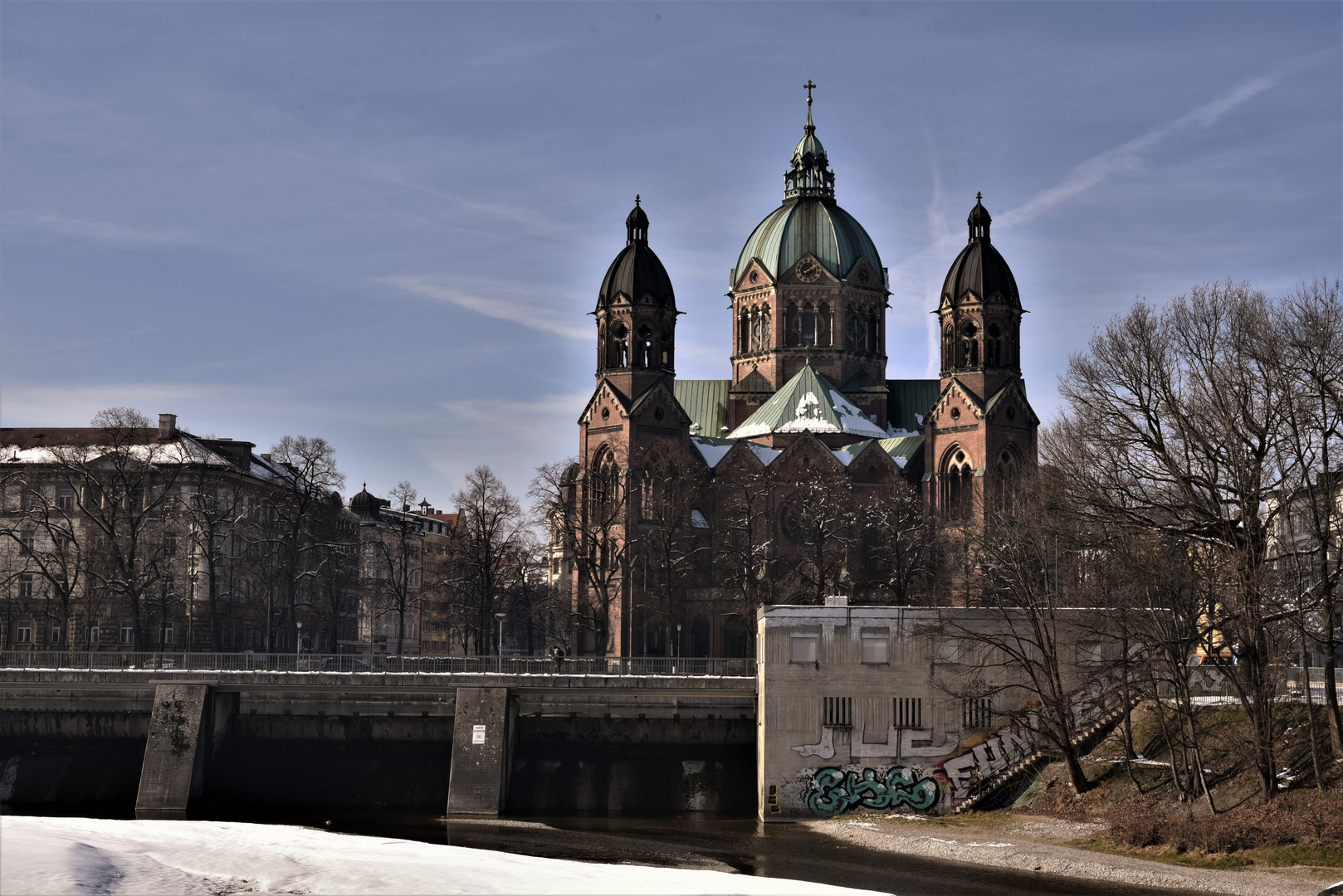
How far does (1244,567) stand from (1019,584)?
8.23 metres

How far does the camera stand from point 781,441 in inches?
4067

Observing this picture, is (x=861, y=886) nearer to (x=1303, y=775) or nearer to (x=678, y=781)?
(x=1303, y=775)

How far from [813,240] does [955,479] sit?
22747mm

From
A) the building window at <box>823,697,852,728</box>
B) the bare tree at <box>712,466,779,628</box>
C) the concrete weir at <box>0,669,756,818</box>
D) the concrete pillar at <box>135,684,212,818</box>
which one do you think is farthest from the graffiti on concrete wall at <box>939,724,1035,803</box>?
the concrete pillar at <box>135,684,212,818</box>

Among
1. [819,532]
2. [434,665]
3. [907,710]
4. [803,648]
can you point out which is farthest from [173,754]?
[819,532]

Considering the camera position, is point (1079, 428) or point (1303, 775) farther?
point (1079, 428)

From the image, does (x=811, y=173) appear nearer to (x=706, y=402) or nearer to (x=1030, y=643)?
(x=706, y=402)

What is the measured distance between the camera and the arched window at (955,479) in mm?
98250

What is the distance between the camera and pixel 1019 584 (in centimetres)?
5059

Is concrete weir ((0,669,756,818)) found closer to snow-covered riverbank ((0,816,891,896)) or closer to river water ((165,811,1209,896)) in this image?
river water ((165,811,1209,896))

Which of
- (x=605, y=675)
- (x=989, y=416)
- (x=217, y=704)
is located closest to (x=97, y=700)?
(x=217, y=704)

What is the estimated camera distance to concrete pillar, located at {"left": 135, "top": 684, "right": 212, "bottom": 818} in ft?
183

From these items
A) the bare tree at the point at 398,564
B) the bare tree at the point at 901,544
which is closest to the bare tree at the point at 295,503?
the bare tree at the point at 398,564

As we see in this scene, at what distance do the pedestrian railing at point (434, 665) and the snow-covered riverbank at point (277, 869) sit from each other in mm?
25949
